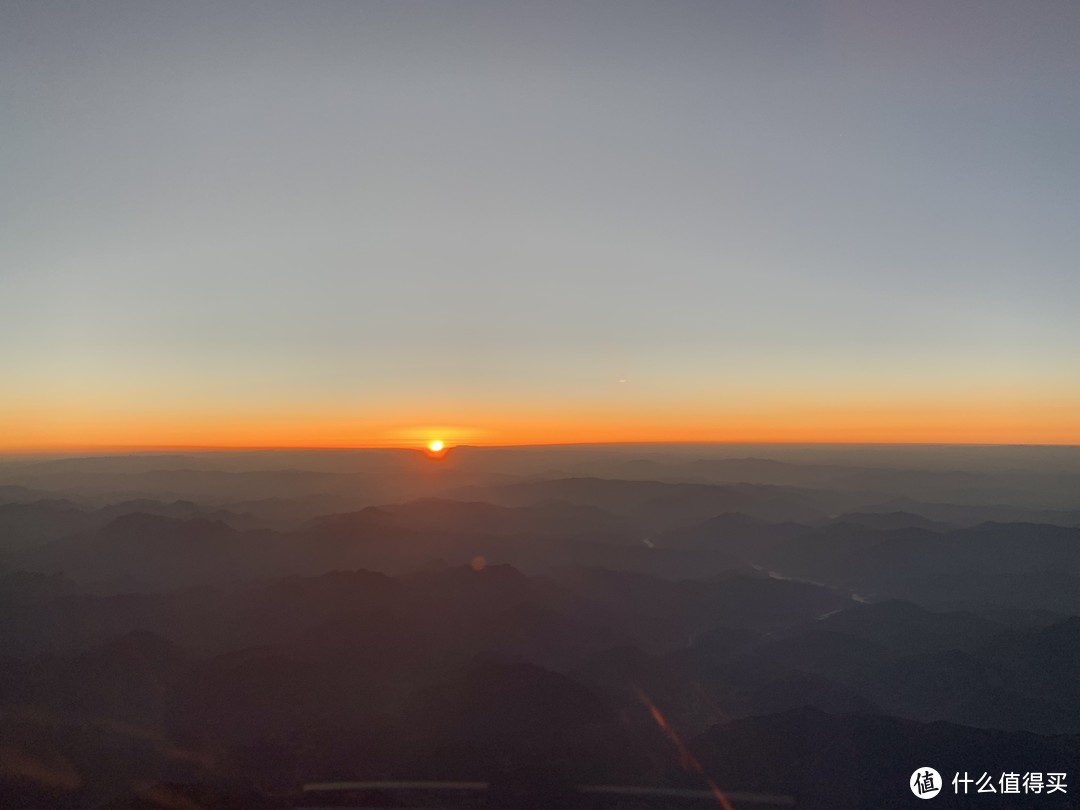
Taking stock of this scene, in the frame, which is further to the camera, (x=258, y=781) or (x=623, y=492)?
(x=623, y=492)

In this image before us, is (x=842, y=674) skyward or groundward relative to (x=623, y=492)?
groundward

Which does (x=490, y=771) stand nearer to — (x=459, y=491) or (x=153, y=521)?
(x=459, y=491)

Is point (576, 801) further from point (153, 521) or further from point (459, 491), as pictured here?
point (153, 521)

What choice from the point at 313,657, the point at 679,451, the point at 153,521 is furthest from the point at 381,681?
the point at 679,451

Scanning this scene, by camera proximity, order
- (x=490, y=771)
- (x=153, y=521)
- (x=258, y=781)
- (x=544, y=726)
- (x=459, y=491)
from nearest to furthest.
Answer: (x=258, y=781) < (x=490, y=771) < (x=544, y=726) < (x=153, y=521) < (x=459, y=491)

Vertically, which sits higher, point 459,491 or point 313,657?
point 459,491

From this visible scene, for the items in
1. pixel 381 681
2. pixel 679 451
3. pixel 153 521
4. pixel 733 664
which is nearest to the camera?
pixel 381 681

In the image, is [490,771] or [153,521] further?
[153,521]

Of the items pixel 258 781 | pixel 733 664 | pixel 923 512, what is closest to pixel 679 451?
pixel 923 512

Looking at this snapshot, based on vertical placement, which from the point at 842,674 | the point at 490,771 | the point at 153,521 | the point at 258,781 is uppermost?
the point at 153,521
